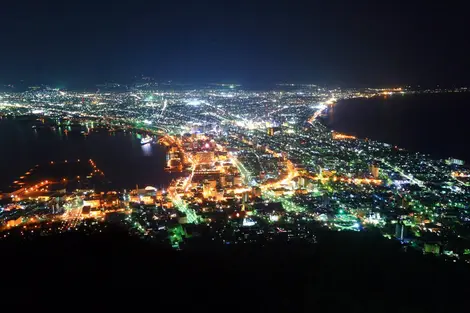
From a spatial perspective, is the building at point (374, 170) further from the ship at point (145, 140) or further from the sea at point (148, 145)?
the ship at point (145, 140)

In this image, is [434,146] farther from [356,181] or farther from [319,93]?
[319,93]

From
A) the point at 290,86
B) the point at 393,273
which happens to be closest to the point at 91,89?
the point at 290,86

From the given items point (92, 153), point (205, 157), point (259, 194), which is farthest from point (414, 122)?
point (92, 153)

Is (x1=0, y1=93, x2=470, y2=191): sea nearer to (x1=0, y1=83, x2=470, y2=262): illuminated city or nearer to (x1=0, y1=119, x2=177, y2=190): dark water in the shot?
(x1=0, y1=119, x2=177, y2=190): dark water

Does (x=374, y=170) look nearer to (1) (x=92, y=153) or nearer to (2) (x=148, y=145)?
(2) (x=148, y=145)

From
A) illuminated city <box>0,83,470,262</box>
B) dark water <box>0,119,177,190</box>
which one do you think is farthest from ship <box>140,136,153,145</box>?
dark water <box>0,119,177,190</box>
